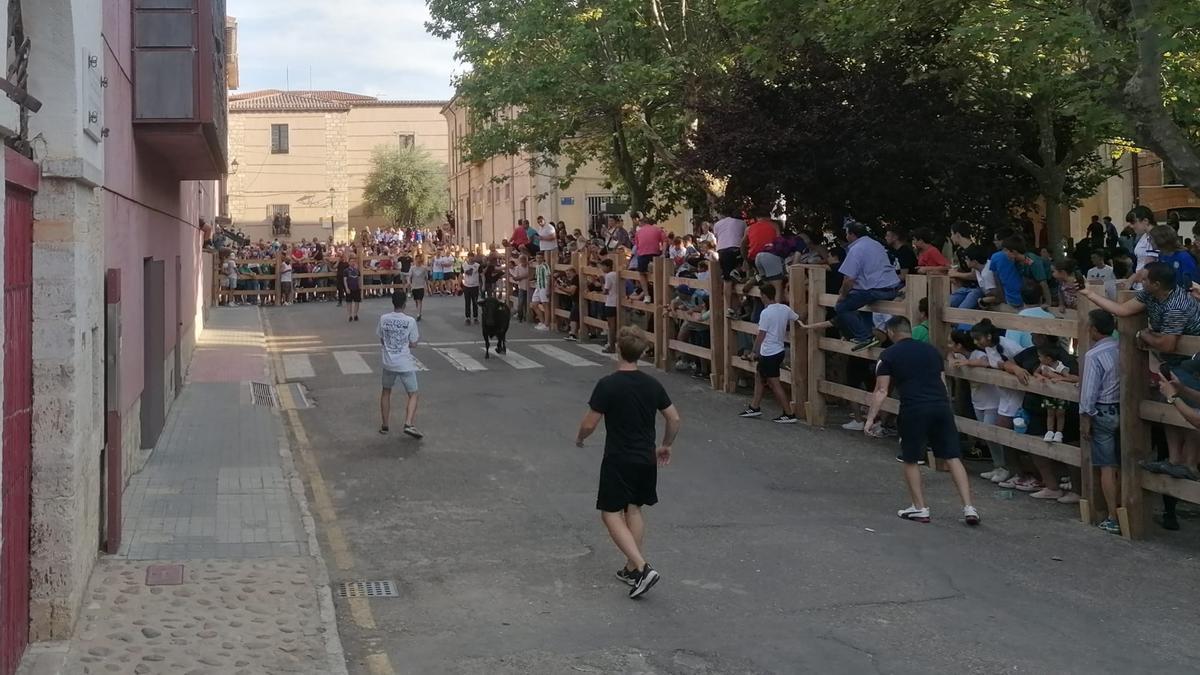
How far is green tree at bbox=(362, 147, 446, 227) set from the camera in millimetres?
72062

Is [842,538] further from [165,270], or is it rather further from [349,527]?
[165,270]

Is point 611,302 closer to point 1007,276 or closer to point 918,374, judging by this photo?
point 1007,276

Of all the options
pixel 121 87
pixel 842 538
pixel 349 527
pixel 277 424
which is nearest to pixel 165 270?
pixel 277 424

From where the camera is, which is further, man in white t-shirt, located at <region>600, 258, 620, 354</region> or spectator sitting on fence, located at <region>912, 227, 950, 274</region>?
man in white t-shirt, located at <region>600, 258, 620, 354</region>

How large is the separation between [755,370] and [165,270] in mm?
7410

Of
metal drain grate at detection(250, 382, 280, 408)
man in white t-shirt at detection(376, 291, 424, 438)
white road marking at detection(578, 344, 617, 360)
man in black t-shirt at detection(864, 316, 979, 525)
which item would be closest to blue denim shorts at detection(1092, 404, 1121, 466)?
man in black t-shirt at detection(864, 316, 979, 525)

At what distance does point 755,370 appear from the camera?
1536 cm

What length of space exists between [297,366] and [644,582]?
14485 millimetres

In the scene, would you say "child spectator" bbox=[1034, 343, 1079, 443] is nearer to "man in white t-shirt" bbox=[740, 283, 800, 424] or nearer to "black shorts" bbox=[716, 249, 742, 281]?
"man in white t-shirt" bbox=[740, 283, 800, 424]

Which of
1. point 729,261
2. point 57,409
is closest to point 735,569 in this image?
point 57,409

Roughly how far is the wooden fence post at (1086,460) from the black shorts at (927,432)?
1.03 meters

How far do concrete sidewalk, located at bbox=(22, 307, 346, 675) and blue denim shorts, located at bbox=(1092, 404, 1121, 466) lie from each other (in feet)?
19.0

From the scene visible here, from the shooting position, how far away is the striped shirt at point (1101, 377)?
9227mm

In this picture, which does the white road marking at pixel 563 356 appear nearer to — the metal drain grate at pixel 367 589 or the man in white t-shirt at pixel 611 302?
the man in white t-shirt at pixel 611 302
